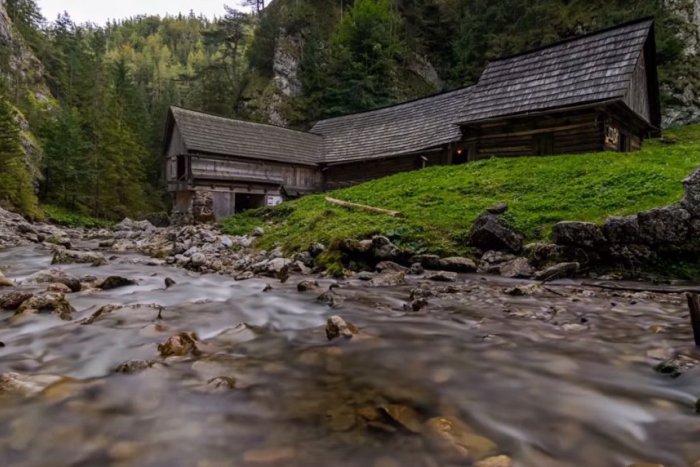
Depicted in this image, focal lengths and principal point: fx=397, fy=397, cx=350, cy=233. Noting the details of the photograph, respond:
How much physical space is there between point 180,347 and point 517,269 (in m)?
6.43

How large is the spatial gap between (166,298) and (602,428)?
18.8 feet

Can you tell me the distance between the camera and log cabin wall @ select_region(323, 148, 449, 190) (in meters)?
23.1

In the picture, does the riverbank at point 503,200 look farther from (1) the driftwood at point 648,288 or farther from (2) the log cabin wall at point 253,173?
(2) the log cabin wall at point 253,173

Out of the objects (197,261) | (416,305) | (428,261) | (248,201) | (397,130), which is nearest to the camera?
(416,305)

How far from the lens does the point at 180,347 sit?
11.9 ft

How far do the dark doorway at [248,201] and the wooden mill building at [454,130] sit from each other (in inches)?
2.9

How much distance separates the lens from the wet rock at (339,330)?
13.7ft

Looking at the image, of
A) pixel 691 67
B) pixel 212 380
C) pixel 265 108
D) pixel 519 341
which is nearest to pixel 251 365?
pixel 212 380

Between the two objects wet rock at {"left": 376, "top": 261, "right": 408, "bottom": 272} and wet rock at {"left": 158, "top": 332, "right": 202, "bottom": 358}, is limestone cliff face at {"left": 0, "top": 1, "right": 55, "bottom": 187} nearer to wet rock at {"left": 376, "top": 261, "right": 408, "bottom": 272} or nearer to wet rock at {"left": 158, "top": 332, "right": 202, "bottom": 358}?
wet rock at {"left": 376, "top": 261, "right": 408, "bottom": 272}

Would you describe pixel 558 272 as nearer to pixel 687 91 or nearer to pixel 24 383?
pixel 24 383

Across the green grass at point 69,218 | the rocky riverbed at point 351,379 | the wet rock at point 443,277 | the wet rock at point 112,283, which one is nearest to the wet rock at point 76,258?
the wet rock at point 112,283

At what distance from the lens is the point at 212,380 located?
3.05 m

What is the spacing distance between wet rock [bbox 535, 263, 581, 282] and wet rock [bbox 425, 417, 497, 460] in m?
5.66

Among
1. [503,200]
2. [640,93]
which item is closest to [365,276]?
[503,200]
